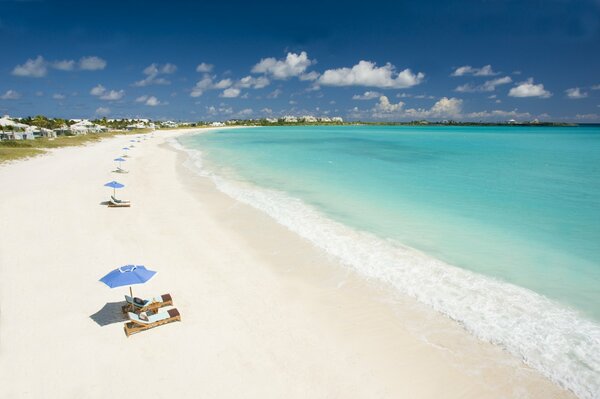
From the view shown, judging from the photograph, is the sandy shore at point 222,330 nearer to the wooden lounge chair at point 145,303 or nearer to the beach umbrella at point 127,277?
the wooden lounge chair at point 145,303

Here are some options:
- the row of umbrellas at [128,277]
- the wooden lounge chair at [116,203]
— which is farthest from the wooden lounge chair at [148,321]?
the wooden lounge chair at [116,203]

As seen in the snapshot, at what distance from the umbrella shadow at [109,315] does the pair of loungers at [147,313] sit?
0.64ft

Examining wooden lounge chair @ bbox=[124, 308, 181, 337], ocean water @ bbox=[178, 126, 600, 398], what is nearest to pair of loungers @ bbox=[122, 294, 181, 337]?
wooden lounge chair @ bbox=[124, 308, 181, 337]

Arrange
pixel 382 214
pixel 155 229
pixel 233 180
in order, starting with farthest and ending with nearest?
pixel 233 180
pixel 382 214
pixel 155 229

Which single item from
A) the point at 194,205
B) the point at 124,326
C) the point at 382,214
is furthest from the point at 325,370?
the point at 194,205

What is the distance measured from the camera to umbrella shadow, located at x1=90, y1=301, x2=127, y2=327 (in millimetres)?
8594

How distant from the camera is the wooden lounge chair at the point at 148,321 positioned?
813 cm

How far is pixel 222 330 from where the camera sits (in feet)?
27.3

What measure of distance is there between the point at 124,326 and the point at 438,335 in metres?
7.76

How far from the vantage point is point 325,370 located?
23.6ft

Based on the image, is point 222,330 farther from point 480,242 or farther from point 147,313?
point 480,242

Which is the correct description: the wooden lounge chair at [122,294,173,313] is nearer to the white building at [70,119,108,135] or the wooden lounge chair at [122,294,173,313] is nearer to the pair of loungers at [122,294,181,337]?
the pair of loungers at [122,294,181,337]

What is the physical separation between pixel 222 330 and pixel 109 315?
10.3 ft

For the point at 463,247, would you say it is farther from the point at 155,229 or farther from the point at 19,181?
the point at 19,181
